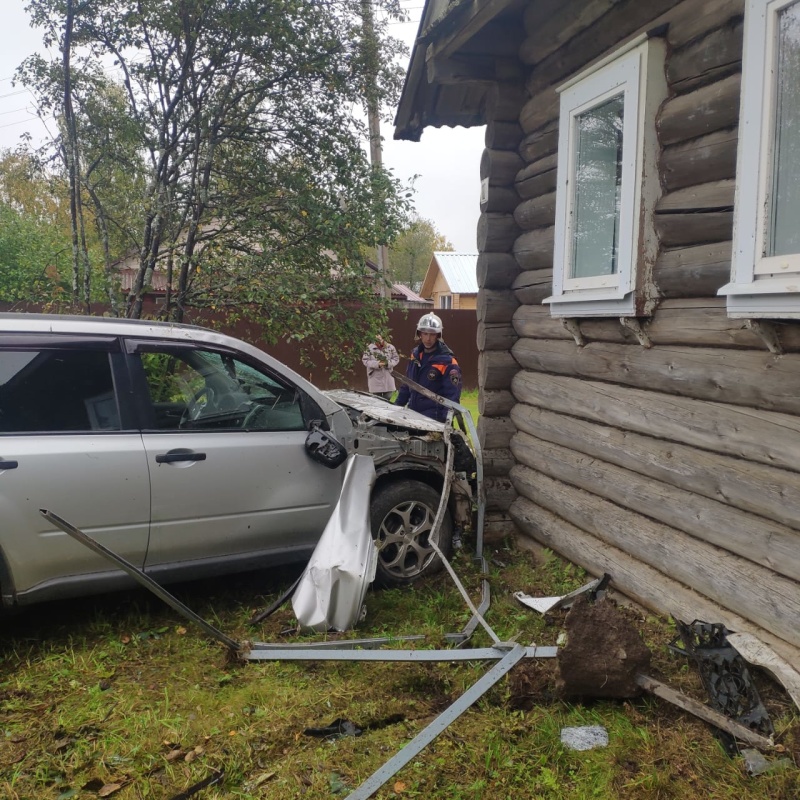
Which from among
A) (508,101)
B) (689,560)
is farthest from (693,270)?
(508,101)

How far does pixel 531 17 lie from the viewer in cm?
495

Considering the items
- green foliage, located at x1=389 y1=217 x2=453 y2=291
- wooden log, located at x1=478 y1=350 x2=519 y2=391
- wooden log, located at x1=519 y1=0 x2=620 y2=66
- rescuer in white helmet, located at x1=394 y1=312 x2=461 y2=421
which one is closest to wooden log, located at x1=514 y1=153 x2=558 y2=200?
wooden log, located at x1=519 y1=0 x2=620 y2=66

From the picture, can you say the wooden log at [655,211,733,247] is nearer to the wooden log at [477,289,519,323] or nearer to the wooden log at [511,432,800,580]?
the wooden log at [511,432,800,580]

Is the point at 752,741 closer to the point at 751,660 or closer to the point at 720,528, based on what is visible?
the point at 751,660

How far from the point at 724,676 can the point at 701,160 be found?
2.50 meters

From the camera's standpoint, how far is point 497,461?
5656 mm

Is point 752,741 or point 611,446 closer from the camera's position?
point 752,741

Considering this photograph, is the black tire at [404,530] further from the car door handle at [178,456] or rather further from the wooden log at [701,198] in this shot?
the wooden log at [701,198]

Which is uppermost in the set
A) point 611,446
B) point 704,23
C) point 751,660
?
point 704,23

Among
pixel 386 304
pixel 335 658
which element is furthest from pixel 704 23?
pixel 386 304

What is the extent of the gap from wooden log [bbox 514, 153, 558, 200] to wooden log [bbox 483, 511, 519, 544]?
2.60 meters

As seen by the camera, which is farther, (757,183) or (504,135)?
(504,135)

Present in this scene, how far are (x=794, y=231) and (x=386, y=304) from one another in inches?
199

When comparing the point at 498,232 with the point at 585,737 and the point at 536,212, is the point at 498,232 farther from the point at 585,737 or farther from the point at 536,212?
the point at 585,737
